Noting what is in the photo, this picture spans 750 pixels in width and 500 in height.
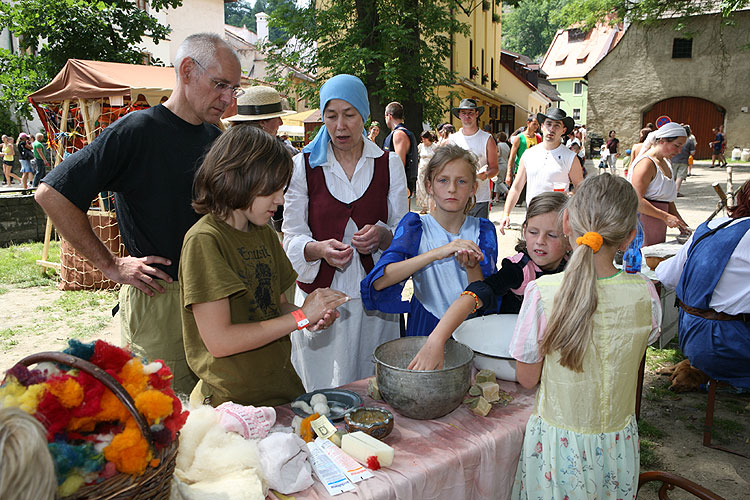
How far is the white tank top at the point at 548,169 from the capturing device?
17.0 feet

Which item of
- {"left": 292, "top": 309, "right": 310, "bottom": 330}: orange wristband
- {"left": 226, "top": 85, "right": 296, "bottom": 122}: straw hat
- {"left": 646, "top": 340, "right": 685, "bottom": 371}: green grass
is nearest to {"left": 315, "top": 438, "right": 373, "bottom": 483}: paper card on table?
{"left": 292, "top": 309, "right": 310, "bottom": 330}: orange wristband

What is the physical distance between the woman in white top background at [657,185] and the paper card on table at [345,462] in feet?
12.8

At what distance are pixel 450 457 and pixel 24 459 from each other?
100 cm

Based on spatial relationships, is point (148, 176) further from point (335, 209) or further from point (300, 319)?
point (300, 319)

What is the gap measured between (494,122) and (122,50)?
24109 mm

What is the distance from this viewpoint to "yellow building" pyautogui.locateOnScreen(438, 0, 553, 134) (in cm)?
2223

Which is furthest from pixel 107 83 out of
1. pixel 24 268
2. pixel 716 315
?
pixel 716 315

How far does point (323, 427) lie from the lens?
1479 mm

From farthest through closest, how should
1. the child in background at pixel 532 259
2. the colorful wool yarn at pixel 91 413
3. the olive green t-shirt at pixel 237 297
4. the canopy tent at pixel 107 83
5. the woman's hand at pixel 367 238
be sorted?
1. the canopy tent at pixel 107 83
2. the woman's hand at pixel 367 238
3. the child in background at pixel 532 259
4. the olive green t-shirt at pixel 237 297
5. the colorful wool yarn at pixel 91 413

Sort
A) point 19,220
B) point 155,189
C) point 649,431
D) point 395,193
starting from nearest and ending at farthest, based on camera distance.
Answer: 1. point 155,189
2. point 395,193
3. point 649,431
4. point 19,220

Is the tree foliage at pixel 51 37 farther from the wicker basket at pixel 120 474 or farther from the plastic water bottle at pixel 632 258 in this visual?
the wicker basket at pixel 120 474

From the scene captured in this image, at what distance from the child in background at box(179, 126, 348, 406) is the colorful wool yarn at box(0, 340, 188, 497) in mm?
515

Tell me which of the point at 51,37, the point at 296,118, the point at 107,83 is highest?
the point at 51,37

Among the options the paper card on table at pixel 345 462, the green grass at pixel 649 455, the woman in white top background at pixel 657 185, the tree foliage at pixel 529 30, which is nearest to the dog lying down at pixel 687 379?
the green grass at pixel 649 455
